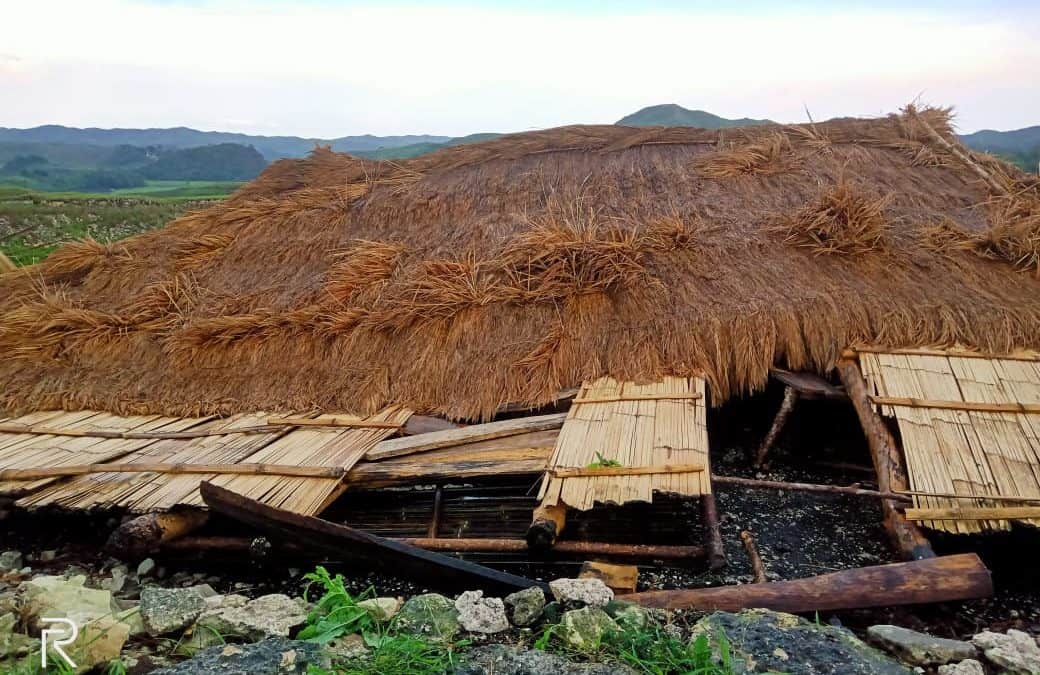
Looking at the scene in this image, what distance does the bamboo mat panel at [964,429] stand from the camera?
4.49m

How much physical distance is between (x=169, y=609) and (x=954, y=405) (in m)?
5.62

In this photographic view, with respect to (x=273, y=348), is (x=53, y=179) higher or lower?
higher

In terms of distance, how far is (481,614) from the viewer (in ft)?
10.8

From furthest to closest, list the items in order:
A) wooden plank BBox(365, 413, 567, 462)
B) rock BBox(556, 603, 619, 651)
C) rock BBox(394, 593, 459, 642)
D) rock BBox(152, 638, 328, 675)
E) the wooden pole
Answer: the wooden pole < wooden plank BBox(365, 413, 567, 462) < rock BBox(394, 593, 459, 642) < rock BBox(556, 603, 619, 651) < rock BBox(152, 638, 328, 675)

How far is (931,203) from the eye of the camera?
25.7ft

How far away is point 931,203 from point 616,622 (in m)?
7.04

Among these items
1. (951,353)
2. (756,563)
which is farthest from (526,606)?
(951,353)

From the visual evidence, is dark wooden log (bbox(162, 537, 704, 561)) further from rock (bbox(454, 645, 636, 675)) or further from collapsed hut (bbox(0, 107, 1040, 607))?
rock (bbox(454, 645, 636, 675))

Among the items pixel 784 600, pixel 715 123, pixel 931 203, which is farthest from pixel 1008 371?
pixel 715 123

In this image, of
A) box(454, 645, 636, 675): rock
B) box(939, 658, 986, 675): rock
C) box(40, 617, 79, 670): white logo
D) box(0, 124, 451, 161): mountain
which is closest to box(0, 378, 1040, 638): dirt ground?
box(939, 658, 986, 675): rock

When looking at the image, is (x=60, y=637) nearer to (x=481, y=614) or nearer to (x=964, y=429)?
(x=481, y=614)

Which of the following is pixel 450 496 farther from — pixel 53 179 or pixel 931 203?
pixel 53 179

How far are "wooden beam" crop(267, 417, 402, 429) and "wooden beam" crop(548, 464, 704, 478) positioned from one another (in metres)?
1.89

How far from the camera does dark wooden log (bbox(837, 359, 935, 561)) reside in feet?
14.3
